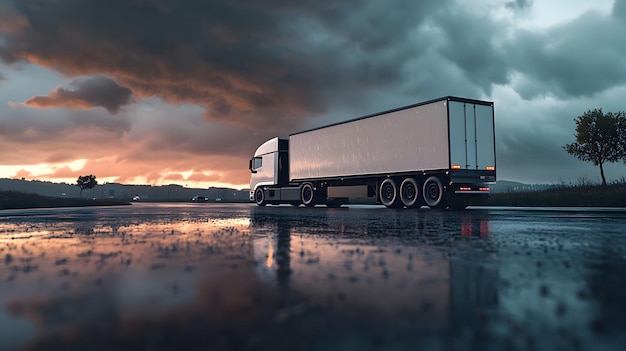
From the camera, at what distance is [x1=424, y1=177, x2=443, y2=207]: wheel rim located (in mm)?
19188

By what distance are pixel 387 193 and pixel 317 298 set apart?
18.8 metres

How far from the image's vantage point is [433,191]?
1972 centimetres

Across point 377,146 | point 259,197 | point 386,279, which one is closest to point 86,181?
point 259,197

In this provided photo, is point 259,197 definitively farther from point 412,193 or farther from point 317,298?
point 317,298

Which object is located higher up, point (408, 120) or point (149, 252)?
point (408, 120)

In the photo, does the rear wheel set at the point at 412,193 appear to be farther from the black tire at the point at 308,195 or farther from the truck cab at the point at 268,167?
the truck cab at the point at 268,167

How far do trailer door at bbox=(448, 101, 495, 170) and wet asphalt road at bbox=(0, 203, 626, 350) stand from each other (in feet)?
40.8

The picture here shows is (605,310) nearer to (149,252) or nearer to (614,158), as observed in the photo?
(149,252)

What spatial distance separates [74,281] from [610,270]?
519 centimetres

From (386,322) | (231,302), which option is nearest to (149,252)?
(231,302)

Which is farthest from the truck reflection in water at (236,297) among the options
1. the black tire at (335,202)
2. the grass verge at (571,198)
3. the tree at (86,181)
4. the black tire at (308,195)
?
the tree at (86,181)

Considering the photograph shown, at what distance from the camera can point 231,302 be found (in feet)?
11.1

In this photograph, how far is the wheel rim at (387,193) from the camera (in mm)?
21547

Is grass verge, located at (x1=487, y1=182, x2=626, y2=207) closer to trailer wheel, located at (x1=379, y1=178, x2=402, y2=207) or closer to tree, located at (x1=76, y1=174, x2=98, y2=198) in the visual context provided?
trailer wheel, located at (x1=379, y1=178, x2=402, y2=207)
